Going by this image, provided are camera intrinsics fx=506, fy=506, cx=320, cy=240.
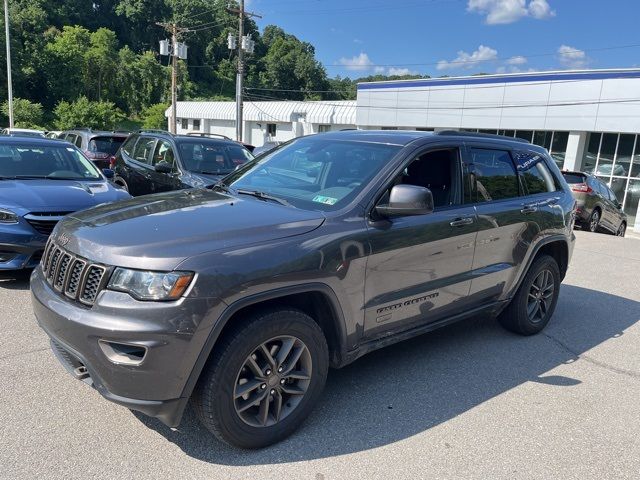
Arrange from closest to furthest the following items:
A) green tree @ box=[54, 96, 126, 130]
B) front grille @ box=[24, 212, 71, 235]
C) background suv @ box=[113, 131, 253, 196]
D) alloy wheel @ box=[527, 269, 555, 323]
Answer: alloy wheel @ box=[527, 269, 555, 323] → front grille @ box=[24, 212, 71, 235] → background suv @ box=[113, 131, 253, 196] → green tree @ box=[54, 96, 126, 130]

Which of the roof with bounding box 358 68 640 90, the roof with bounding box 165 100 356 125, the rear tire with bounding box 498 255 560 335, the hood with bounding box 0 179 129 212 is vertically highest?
the roof with bounding box 358 68 640 90

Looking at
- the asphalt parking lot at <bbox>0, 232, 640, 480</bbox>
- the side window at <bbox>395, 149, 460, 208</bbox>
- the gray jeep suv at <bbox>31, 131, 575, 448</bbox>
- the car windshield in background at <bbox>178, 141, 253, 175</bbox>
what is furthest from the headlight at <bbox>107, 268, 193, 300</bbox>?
the car windshield in background at <bbox>178, 141, 253, 175</bbox>

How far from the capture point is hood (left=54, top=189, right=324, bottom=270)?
2543 mm

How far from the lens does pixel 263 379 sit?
2818 millimetres

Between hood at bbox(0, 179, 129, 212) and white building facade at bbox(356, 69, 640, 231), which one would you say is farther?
white building facade at bbox(356, 69, 640, 231)

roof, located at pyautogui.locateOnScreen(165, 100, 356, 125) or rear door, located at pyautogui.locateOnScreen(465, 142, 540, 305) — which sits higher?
A: roof, located at pyautogui.locateOnScreen(165, 100, 356, 125)

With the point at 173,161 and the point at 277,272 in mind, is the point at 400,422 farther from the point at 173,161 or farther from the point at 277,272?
the point at 173,161

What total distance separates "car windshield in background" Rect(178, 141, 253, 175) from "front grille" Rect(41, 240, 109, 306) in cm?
507

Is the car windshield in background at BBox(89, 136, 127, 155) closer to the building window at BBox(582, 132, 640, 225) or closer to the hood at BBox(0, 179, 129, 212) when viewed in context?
the hood at BBox(0, 179, 129, 212)

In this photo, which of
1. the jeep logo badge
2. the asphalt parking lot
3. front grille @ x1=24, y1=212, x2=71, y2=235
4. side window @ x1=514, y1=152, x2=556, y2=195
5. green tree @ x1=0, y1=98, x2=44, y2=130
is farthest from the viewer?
green tree @ x1=0, y1=98, x2=44, y2=130

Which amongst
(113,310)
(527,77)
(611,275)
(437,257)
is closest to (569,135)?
(527,77)

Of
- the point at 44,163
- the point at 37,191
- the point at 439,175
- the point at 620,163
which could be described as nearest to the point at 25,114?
the point at 620,163

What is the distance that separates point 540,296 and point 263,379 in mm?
3271

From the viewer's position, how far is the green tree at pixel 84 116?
177 ft
